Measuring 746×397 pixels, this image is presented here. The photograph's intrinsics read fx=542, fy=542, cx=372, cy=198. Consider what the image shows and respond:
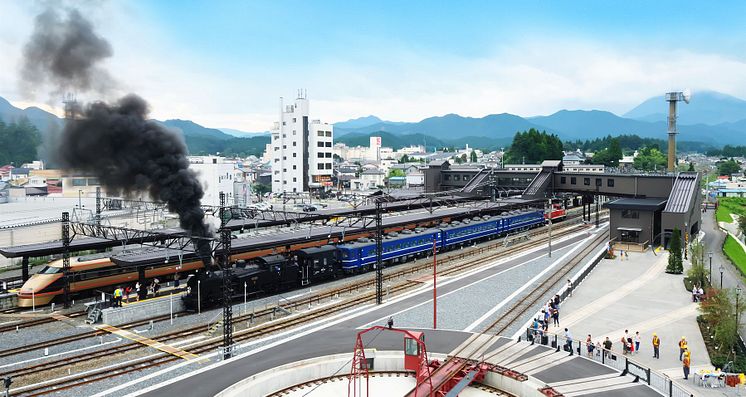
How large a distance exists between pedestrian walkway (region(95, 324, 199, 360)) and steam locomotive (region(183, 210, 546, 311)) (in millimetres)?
4050

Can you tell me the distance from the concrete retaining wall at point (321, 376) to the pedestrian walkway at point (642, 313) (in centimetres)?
704

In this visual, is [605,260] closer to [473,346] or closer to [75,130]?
[473,346]

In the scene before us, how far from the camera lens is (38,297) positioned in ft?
106

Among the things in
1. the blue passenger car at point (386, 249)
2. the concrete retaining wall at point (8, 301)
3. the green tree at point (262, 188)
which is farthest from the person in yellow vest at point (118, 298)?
the green tree at point (262, 188)

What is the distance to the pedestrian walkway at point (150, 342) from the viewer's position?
2467 centimetres

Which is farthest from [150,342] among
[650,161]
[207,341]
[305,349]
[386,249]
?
[650,161]

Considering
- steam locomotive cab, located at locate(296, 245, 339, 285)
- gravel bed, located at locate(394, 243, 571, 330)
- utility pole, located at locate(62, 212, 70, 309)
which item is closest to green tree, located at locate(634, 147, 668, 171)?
gravel bed, located at locate(394, 243, 571, 330)

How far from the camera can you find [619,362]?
22828mm

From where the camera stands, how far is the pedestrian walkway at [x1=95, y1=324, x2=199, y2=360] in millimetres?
24672

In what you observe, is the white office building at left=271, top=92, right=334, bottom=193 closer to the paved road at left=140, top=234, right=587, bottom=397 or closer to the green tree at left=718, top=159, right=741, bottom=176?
the paved road at left=140, top=234, right=587, bottom=397

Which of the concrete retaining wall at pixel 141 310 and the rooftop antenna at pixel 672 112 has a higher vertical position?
the rooftop antenna at pixel 672 112

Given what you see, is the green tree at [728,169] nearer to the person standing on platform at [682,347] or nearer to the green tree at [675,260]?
the green tree at [675,260]

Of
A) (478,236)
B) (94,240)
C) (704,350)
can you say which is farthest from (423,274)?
(94,240)

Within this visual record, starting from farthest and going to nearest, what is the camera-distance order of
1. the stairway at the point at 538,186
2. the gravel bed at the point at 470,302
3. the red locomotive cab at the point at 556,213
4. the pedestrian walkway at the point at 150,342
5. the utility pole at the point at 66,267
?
1. the stairway at the point at 538,186
2. the red locomotive cab at the point at 556,213
3. the utility pole at the point at 66,267
4. the gravel bed at the point at 470,302
5. the pedestrian walkway at the point at 150,342
